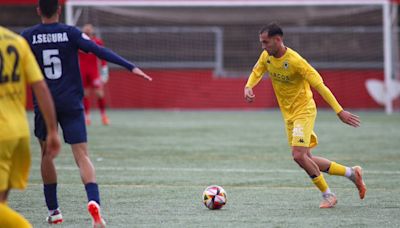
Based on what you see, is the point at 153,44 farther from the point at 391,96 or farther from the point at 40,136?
the point at 40,136

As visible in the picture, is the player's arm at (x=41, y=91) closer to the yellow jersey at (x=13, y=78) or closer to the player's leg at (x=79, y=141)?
the yellow jersey at (x=13, y=78)

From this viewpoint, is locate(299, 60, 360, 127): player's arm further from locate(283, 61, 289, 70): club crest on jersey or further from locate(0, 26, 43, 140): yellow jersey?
locate(0, 26, 43, 140): yellow jersey

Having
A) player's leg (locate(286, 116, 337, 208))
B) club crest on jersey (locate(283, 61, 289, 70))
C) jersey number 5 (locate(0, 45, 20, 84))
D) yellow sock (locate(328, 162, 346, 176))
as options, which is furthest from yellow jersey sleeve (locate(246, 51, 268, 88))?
jersey number 5 (locate(0, 45, 20, 84))

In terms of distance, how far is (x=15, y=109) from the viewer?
5.70 metres

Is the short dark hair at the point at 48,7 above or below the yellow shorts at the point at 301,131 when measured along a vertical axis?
above

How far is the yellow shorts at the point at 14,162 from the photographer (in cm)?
556

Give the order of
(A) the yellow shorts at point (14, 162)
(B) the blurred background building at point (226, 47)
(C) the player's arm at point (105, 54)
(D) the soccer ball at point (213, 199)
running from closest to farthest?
(A) the yellow shorts at point (14, 162), (C) the player's arm at point (105, 54), (D) the soccer ball at point (213, 199), (B) the blurred background building at point (226, 47)

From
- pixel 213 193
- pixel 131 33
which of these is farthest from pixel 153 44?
pixel 213 193

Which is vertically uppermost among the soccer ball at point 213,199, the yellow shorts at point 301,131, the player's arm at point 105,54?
the player's arm at point 105,54

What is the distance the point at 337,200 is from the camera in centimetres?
916

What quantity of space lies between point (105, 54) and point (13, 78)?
5.87 feet

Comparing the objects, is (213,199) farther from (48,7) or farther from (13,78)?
(13,78)

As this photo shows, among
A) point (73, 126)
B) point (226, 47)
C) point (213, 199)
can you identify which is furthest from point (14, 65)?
point (226, 47)

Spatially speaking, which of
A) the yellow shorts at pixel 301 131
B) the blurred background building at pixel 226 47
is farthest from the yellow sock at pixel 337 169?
the blurred background building at pixel 226 47
